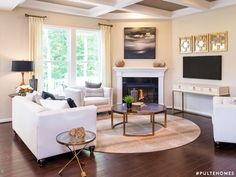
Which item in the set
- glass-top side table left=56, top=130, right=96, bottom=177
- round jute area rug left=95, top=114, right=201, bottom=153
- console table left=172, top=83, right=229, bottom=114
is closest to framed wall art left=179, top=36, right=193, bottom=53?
console table left=172, top=83, right=229, bottom=114

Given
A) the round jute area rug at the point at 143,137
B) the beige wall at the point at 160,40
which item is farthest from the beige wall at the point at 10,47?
the round jute area rug at the point at 143,137

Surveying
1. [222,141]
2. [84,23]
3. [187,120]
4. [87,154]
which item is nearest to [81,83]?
[84,23]

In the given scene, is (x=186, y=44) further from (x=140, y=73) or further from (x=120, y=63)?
(x=120, y=63)

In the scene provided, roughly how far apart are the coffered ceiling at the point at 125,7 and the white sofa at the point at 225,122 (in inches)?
114

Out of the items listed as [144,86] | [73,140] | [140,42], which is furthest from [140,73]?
[73,140]

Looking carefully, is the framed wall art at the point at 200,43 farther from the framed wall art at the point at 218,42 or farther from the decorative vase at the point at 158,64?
the decorative vase at the point at 158,64

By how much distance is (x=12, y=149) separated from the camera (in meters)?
4.06

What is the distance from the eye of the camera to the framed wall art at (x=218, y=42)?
621 centimetres

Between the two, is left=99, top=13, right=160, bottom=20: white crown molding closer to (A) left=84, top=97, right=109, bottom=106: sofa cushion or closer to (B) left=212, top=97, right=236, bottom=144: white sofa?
(A) left=84, top=97, right=109, bottom=106: sofa cushion

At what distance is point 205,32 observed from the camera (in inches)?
265

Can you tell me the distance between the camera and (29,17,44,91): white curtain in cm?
620

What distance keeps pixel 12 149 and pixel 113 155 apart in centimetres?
180

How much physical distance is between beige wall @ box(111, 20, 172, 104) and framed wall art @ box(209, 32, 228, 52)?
59.8 inches

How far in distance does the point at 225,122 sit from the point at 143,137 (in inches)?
62.3
